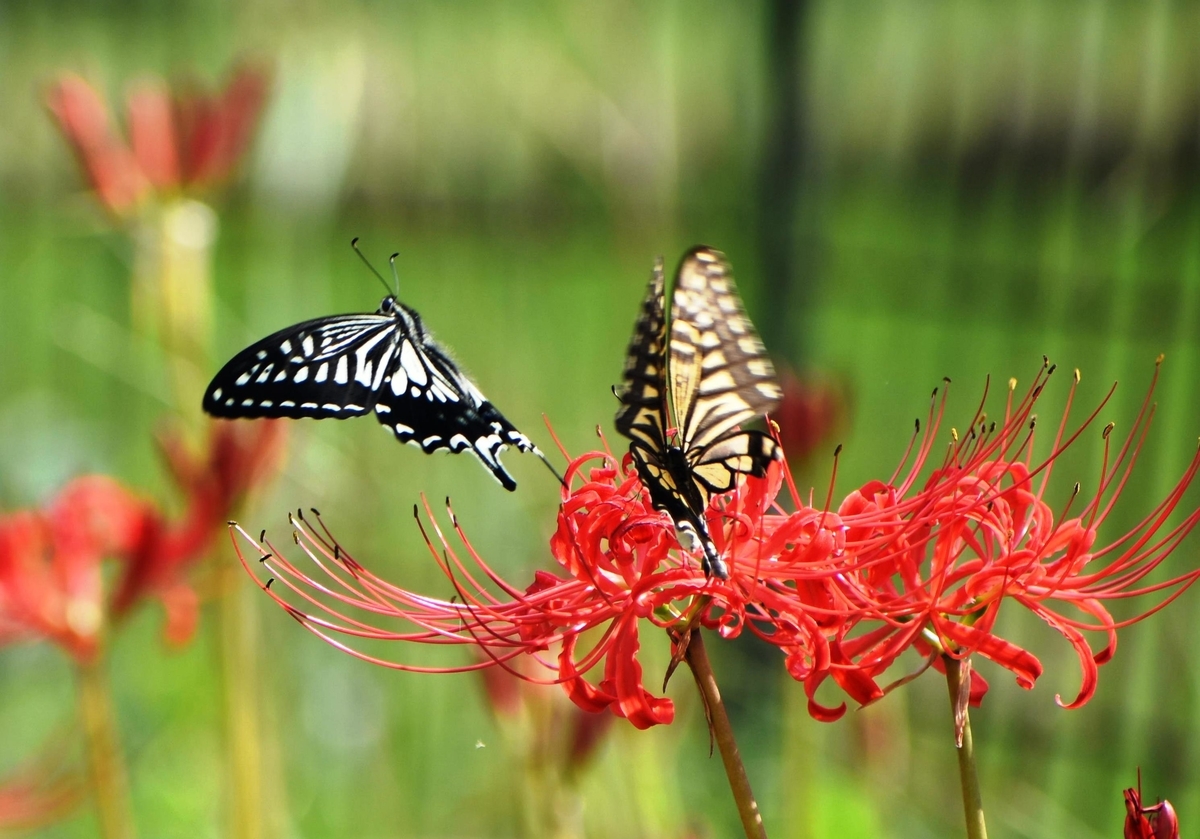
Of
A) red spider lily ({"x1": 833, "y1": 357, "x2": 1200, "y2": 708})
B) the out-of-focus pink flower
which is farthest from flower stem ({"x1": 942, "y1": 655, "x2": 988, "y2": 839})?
the out-of-focus pink flower

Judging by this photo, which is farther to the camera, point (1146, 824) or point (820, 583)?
point (820, 583)

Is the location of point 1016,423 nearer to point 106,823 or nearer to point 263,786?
point 106,823

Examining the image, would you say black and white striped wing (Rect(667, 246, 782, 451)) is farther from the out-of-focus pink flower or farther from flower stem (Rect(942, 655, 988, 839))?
the out-of-focus pink flower

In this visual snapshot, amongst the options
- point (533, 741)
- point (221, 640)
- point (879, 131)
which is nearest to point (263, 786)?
point (221, 640)

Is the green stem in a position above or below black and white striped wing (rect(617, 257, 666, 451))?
below

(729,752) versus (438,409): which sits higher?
(438,409)

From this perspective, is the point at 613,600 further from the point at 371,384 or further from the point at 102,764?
the point at 102,764

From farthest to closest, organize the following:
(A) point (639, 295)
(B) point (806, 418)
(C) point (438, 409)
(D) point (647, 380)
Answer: (A) point (639, 295)
(B) point (806, 418)
(C) point (438, 409)
(D) point (647, 380)

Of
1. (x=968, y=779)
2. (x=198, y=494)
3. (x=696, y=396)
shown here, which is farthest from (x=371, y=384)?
(x=968, y=779)
